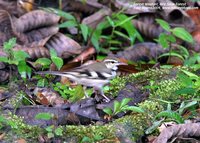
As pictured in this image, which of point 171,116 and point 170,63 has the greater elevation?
point 171,116

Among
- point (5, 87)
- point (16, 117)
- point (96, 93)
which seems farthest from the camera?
point (5, 87)

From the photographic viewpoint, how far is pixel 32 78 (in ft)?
22.7

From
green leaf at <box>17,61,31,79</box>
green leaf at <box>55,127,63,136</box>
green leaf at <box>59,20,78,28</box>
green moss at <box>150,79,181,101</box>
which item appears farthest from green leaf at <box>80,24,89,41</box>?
green leaf at <box>55,127,63,136</box>

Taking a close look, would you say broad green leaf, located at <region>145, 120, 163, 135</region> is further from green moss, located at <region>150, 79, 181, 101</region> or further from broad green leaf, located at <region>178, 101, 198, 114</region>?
Result: green moss, located at <region>150, 79, 181, 101</region>

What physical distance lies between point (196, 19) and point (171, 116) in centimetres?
474

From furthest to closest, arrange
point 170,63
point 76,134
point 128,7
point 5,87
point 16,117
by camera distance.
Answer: point 128,7, point 170,63, point 5,87, point 16,117, point 76,134

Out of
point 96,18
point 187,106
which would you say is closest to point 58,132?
point 187,106

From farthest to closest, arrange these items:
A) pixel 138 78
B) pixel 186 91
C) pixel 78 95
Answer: pixel 138 78
pixel 78 95
pixel 186 91

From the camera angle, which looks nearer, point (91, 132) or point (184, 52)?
point (91, 132)

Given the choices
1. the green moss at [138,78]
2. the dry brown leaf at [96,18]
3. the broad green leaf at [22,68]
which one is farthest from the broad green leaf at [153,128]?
the dry brown leaf at [96,18]

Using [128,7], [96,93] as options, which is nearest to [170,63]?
[128,7]

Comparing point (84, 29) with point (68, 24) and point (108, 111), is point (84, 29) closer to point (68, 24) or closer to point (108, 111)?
point (68, 24)

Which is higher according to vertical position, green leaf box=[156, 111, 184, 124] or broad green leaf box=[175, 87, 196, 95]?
broad green leaf box=[175, 87, 196, 95]

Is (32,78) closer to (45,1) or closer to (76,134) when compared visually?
(76,134)
